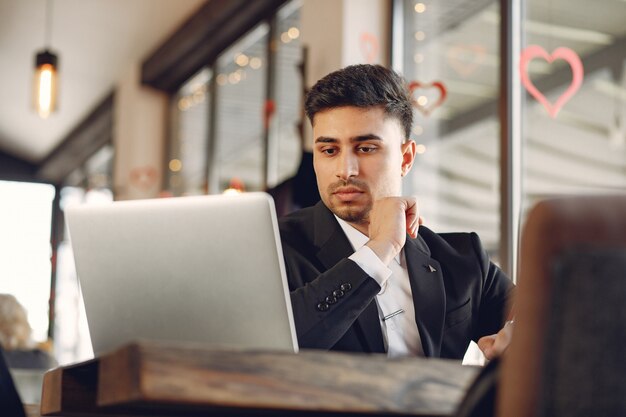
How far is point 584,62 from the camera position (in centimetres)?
359

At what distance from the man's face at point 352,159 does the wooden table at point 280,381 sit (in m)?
0.90

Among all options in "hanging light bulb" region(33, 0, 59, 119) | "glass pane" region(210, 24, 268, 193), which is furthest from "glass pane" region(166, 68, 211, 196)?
"hanging light bulb" region(33, 0, 59, 119)

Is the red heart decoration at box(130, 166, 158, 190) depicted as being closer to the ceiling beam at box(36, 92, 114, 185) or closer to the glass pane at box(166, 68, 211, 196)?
the glass pane at box(166, 68, 211, 196)

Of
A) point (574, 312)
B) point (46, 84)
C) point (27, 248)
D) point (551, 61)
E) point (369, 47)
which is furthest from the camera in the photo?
point (27, 248)

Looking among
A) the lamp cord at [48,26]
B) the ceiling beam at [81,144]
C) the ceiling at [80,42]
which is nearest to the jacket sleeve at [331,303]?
the ceiling at [80,42]

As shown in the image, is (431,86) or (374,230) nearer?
(374,230)

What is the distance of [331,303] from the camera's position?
1.57 m

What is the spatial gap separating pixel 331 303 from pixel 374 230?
270 millimetres

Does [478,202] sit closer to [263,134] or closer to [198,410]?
[263,134]

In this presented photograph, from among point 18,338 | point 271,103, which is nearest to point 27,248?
point 271,103

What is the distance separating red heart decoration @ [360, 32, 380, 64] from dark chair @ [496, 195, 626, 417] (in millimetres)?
3983

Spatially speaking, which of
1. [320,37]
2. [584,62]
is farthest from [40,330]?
[584,62]

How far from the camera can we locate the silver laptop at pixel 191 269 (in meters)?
1.28

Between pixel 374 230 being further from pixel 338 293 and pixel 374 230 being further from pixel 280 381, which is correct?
pixel 280 381
